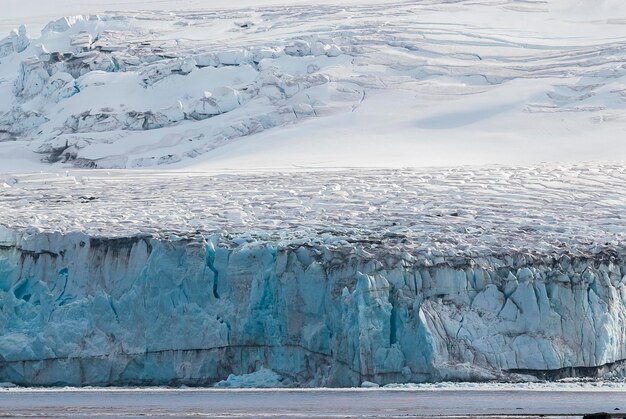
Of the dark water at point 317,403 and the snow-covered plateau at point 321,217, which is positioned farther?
the snow-covered plateau at point 321,217

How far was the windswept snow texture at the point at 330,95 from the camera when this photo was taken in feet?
76.0

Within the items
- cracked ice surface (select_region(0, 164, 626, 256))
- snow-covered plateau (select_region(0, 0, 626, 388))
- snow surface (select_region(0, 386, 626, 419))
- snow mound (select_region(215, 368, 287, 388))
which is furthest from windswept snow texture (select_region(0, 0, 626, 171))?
snow surface (select_region(0, 386, 626, 419))

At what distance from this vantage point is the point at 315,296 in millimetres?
12961

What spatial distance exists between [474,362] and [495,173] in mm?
6241

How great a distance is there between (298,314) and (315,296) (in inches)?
10.3

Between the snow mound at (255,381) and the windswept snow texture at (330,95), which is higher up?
the windswept snow texture at (330,95)

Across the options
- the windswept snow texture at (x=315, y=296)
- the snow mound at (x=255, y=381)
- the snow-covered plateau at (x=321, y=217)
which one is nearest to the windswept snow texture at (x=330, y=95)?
the snow-covered plateau at (x=321, y=217)

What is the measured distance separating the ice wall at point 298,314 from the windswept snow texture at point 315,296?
0.05 ft

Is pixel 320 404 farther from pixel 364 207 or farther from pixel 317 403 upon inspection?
pixel 364 207

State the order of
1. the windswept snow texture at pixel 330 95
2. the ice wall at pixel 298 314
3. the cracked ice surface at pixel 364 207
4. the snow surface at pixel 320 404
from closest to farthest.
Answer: the snow surface at pixel 320 404 < the ice wall at pixel 298 314 < the cracked ice surface at pixel 364 207 < the windswept snow texture at pixel 330 95

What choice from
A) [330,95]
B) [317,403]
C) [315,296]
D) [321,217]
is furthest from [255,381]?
[330,95]

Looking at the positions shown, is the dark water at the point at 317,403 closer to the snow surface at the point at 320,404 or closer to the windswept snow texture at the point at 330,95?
the snow surface at the point at 320,404

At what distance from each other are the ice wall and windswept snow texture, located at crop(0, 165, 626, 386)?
15 mm

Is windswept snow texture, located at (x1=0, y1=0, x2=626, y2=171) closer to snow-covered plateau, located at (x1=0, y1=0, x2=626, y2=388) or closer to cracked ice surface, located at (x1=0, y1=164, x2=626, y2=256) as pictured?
snow-covered plateau, located at (x1=0, y1=0, x2=626, y2=388)
